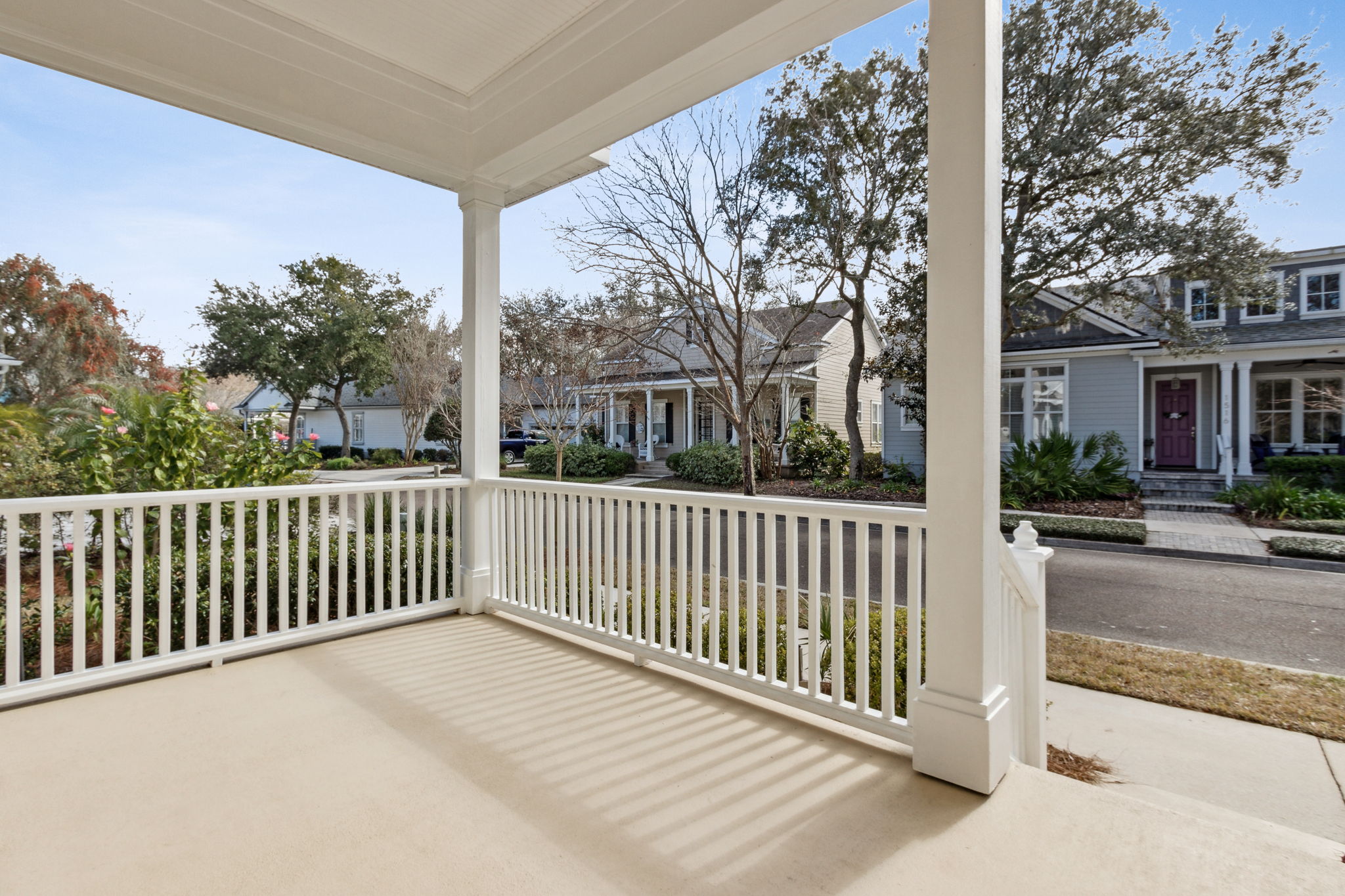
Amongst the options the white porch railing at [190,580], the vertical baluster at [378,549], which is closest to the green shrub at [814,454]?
the white porch railing at [190,580]

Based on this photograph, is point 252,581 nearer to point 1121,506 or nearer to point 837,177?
point 837,177

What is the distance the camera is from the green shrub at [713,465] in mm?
9562

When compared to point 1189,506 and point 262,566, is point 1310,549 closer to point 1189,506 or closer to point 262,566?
point 1189,506

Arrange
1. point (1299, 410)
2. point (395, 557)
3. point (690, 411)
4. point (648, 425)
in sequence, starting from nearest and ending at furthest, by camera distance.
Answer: point (395, 557) → point (1299, 410) → point (690, 411) → point (648, 425)

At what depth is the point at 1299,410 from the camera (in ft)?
31.2

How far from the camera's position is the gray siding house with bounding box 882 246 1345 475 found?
865cm

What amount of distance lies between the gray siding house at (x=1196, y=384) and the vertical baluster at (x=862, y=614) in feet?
25.8

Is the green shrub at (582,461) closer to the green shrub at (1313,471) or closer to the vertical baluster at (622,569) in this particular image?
the vertical baluster at (622,569)

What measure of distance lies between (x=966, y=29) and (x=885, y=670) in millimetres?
2027

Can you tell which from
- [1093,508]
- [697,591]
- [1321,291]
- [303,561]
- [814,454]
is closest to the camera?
[697,591]

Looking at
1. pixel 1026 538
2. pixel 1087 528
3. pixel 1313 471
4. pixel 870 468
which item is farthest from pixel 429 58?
pixel 1313 471

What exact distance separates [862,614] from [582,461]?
8589mm

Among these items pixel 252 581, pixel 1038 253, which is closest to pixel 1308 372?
pixel 1038 253

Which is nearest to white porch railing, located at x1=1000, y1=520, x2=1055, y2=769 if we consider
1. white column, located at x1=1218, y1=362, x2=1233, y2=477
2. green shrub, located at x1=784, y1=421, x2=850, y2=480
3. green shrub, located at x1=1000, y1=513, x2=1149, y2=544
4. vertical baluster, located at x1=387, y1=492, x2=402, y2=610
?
vertical baluster, located at x1=387, y1=492, x2=402, y2=610
